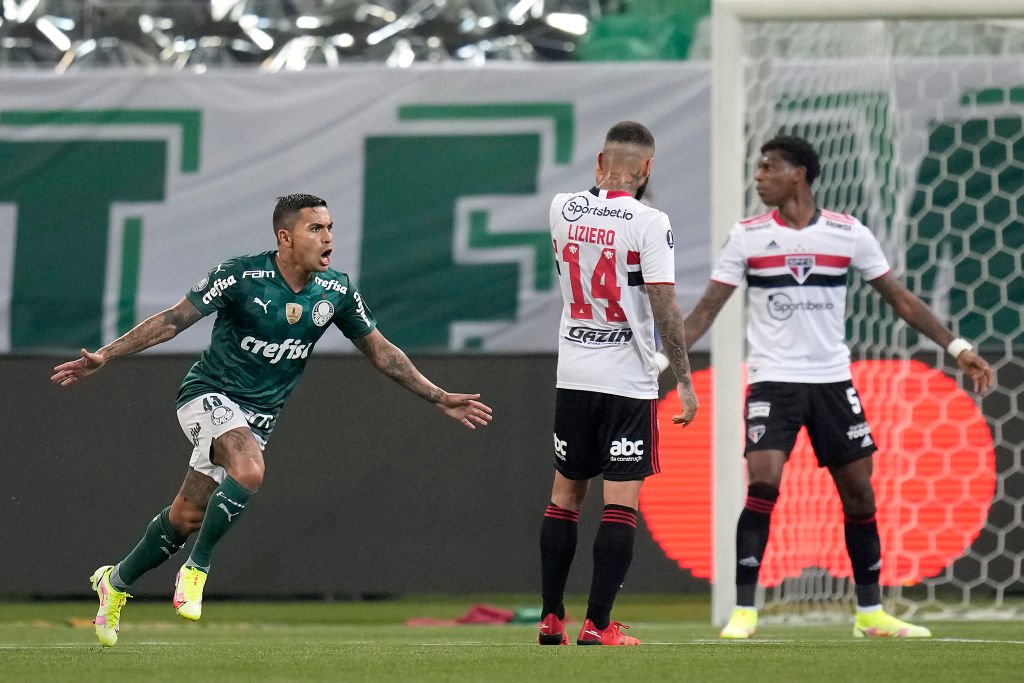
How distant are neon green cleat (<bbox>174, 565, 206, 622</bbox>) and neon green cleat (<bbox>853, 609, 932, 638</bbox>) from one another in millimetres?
2628

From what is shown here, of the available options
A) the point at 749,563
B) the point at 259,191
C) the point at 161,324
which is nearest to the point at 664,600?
the point at 749,563

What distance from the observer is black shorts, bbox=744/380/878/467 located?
5.93 meters

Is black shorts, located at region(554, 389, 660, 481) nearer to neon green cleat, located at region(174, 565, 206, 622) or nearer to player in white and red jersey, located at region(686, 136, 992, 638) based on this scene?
player in white and red jersey, located at region(686, 136, 992, 638)

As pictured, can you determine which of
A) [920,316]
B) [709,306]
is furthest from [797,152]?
[920,316]

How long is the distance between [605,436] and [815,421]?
1.22 metres

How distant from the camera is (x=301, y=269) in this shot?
220 inches

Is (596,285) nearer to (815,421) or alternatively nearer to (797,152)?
(815,421)

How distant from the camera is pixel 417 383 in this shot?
569cm

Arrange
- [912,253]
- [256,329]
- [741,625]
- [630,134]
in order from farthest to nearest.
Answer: [912,253]
[741,625]
[256,329]
[630,134]

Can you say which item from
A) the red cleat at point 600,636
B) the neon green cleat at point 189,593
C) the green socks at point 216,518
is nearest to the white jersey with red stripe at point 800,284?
the red cleat at point 600,636

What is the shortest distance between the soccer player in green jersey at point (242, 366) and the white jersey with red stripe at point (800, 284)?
1268 mm

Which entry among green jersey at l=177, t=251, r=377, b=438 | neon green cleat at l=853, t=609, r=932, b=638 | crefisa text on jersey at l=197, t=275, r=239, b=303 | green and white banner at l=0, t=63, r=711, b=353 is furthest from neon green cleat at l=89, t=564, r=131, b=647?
green and white banner at l=0, t=63, r=711, b=353

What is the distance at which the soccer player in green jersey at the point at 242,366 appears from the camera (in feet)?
17.4

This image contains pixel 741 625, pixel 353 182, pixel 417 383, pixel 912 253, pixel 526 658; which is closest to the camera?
pixel 526 658
